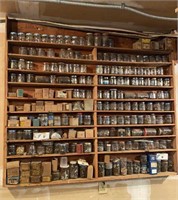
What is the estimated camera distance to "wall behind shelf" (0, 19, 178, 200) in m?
2.43

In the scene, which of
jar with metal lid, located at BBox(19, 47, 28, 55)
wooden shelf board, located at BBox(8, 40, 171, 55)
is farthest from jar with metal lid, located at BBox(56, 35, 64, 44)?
jar with metal lid, located at BBox(19, 47, 28, 55)

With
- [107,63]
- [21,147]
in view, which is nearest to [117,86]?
[107,63]

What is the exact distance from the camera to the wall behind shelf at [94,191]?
2.43 meters

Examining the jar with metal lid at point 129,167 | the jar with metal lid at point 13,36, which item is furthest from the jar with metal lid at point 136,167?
the jar with metal lid at point 13,36

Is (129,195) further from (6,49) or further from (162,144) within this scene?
(6,49)

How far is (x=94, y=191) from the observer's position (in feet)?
8.53

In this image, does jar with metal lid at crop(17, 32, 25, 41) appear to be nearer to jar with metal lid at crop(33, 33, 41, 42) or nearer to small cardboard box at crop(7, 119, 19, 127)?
jar with metal lid at crop(33, 33, 41, 42)

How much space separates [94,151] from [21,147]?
0.74 m

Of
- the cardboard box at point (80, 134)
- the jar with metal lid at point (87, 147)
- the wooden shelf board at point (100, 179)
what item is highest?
the cardboard box at point (80, 134)

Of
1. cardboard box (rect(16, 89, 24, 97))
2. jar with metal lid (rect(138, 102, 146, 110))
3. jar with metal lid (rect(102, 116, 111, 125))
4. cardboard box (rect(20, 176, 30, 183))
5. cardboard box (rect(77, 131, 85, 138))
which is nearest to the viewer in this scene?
cardboard box (rect(20, 176, 30, 183))

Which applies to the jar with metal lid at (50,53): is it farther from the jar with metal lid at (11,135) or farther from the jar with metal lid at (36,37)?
the jar with metal lid at (11,135)

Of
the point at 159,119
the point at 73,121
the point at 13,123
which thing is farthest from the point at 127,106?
the point at 13,123

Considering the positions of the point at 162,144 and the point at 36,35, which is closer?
the point at 36,35

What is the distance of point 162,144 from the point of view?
8.84ft
